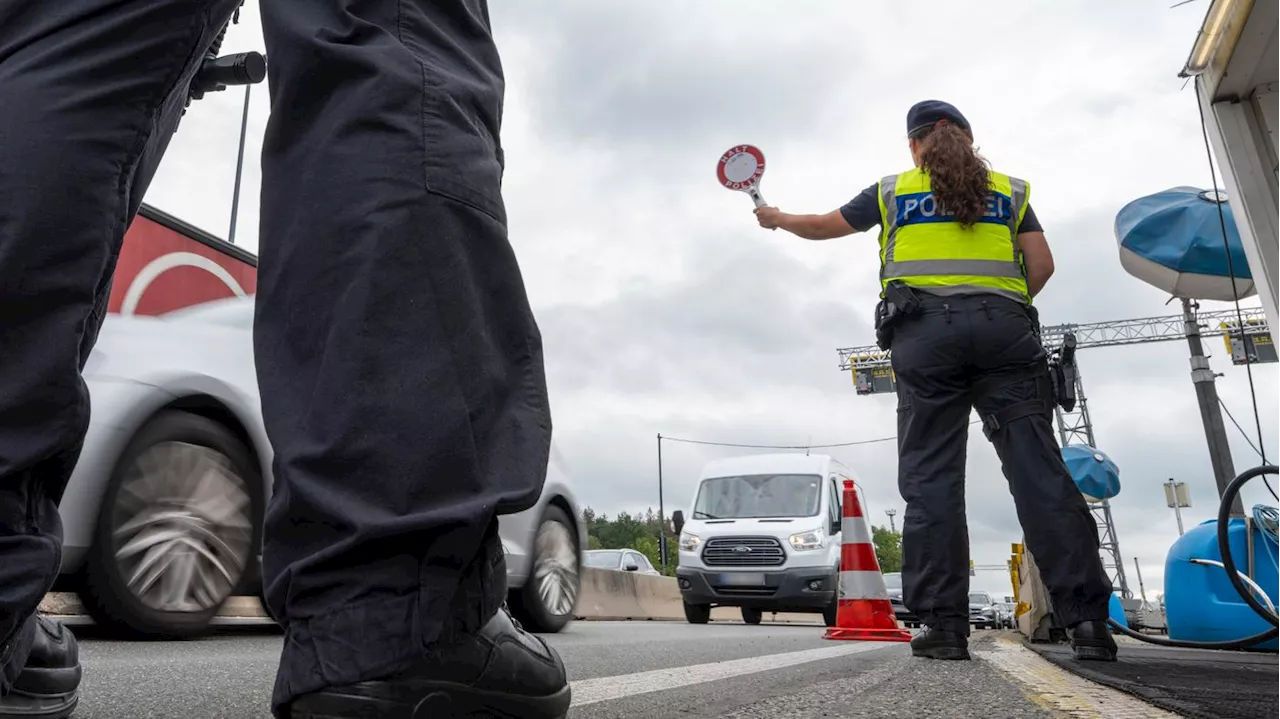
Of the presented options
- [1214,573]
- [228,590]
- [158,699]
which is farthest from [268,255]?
[1214,573]

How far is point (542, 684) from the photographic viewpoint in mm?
1143

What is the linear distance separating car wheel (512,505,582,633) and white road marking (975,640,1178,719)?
3.55m

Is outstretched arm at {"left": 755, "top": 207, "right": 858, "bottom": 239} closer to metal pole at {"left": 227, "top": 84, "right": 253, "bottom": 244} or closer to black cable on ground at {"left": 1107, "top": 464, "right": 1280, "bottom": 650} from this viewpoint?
black cable on ground at {"left": 1107, "top": 464, "right": 1280, "bottom": 650}

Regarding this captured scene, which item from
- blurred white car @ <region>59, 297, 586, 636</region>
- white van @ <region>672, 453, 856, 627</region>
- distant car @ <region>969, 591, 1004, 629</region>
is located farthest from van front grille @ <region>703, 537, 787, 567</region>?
distant car @ <region>969, 591, 1004, 629</region>

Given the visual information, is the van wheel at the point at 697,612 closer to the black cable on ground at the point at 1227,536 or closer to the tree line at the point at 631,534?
the black cable on ground at the point at 1227,536

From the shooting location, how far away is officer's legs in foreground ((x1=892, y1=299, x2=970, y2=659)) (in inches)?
134

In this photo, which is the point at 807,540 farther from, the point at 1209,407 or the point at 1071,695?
the point at 1071,695

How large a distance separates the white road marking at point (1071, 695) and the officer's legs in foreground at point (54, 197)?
1496 millimetres

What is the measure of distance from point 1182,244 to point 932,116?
2521mm

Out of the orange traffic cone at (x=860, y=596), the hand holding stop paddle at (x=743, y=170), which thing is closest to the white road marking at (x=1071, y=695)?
the hand holding stop paddle at (x=743, y=170)

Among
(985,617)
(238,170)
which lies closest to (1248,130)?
(238,170)

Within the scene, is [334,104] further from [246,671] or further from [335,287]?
[246,671]

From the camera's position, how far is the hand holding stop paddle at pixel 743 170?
4.98 metres

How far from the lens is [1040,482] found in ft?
11.2
